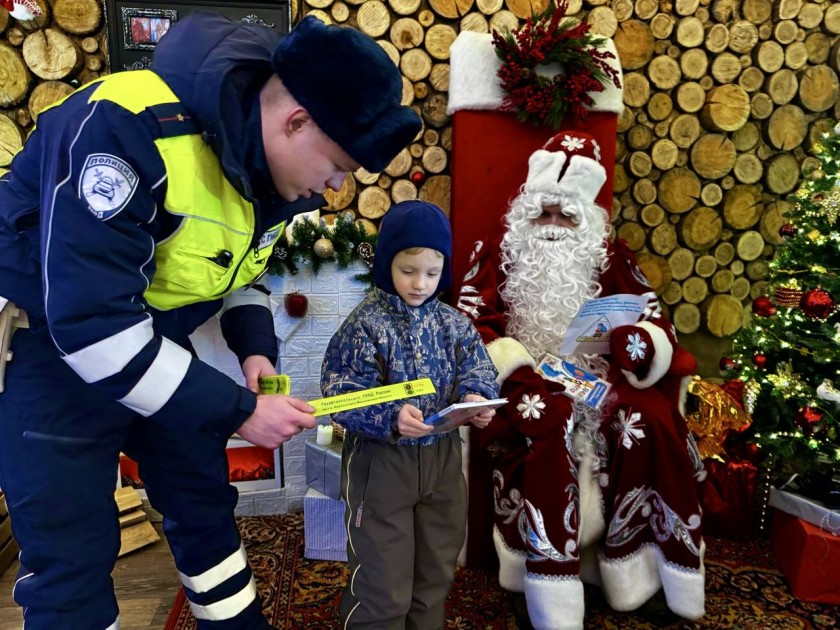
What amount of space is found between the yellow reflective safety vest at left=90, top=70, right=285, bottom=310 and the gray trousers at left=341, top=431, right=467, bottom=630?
65 cm

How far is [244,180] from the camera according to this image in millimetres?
1021

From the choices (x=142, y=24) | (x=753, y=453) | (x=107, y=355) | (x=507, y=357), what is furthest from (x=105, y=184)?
(x=753, y=453)

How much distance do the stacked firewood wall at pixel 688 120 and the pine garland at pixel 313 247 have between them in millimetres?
462

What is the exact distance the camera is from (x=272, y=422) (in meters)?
1.11

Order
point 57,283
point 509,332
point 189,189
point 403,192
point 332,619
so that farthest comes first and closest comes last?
point 403,192 < point 509,332 < point 332,619 < point 189,189 < point 57,283

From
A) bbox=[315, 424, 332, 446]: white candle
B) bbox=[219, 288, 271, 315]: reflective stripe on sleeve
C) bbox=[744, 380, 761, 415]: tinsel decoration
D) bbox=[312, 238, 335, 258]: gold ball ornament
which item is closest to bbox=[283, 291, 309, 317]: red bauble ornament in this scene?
bbox=[312, 238, 335, 258]: gold ball ornament

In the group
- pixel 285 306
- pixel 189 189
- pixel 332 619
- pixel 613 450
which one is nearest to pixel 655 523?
pixel 613 450

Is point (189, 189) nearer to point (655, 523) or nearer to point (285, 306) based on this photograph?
point (285, 306)

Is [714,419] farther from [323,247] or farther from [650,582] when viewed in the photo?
[323,247]

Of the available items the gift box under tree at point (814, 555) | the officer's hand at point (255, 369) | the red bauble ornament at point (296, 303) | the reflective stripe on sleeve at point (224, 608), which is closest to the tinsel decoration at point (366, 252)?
the red bauble ornament at point (296, 303)

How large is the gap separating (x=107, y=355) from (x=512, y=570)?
1634mm

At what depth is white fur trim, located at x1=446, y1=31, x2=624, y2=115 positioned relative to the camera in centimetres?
250

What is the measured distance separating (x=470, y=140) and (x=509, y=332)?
96 centimetres

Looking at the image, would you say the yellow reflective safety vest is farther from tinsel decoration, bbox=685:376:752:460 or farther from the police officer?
tinsel decoration, bbox=685:376:752:460
